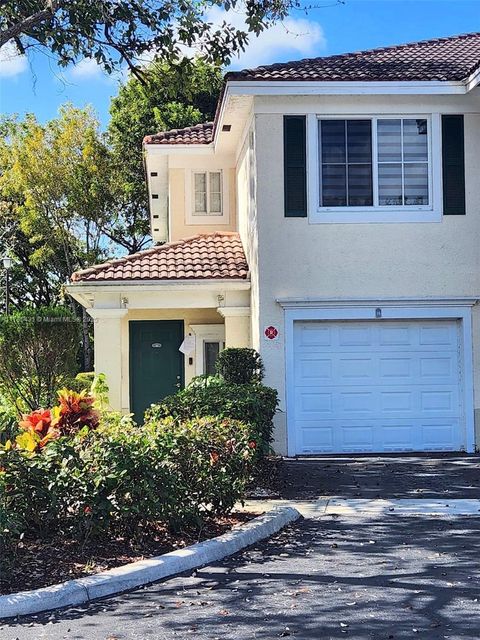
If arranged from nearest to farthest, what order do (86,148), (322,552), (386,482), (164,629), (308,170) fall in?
(164,629)
(322,552)
(386,482)
(308,170)
(86,148)

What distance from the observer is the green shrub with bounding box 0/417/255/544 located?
24.0 feet

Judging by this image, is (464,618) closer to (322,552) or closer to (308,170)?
(322,552)

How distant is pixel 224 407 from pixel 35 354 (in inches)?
303

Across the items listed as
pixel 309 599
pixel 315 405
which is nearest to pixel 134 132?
pixel 315 405

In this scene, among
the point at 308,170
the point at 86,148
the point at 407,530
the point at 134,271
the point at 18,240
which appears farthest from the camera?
the point at 18,240

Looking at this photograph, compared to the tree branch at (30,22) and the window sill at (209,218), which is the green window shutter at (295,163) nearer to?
the tree branch at (30,22)

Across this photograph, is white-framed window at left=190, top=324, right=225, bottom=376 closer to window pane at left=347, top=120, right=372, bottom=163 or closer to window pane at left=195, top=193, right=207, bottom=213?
window pane at left=195, top=193, right=207, bottom=213

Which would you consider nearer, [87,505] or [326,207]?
[87,505]

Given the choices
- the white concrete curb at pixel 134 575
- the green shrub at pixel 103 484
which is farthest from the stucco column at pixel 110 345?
the white concrete curb at pixel 134 575

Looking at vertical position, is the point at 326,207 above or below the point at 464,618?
above

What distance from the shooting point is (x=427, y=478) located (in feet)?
39.7

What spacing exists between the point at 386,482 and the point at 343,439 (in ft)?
9.68

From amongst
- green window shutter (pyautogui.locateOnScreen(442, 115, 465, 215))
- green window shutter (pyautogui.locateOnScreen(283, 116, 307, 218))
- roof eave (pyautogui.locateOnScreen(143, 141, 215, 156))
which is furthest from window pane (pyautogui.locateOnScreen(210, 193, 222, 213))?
green window shutter (pyautogui.locateOnScreen(442, 115, 465, 215))

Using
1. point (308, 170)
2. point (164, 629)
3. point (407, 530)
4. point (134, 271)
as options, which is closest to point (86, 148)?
point (134, 271)
